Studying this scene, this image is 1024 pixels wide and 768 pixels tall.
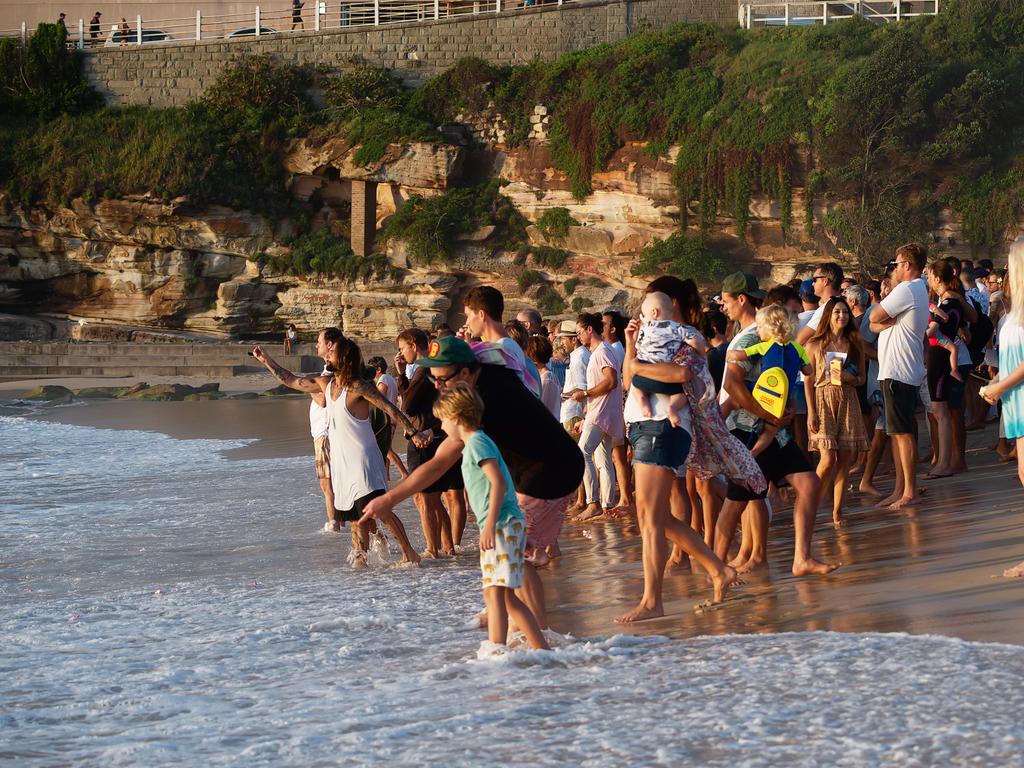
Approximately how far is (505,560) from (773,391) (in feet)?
6.66

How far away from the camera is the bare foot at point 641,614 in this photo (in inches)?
232

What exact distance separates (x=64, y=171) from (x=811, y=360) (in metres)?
35.3

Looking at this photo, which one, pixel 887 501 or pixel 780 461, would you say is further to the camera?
pixel 887 501

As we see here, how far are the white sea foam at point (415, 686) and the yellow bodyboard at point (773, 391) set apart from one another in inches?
58.9

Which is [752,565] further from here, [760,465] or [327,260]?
[327,260]

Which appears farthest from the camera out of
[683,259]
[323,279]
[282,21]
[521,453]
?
[282,21]

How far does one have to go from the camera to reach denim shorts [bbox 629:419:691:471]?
582cm

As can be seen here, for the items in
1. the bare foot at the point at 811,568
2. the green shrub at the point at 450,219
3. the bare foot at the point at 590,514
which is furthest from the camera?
the green shrub at the point at 450,219

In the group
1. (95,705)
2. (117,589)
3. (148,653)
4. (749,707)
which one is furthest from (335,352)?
(749,707)

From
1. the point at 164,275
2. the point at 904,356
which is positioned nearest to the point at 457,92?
the point at 164,275

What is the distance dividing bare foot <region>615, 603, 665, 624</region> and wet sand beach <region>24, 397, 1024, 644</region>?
42mm

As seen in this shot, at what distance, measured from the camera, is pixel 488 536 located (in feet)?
17.1

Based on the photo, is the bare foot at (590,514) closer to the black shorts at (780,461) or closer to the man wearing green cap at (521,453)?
the black shorts at (780,461)

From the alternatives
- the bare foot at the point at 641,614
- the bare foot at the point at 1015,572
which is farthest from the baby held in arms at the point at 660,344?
the bare foot at the point at 1015,572
